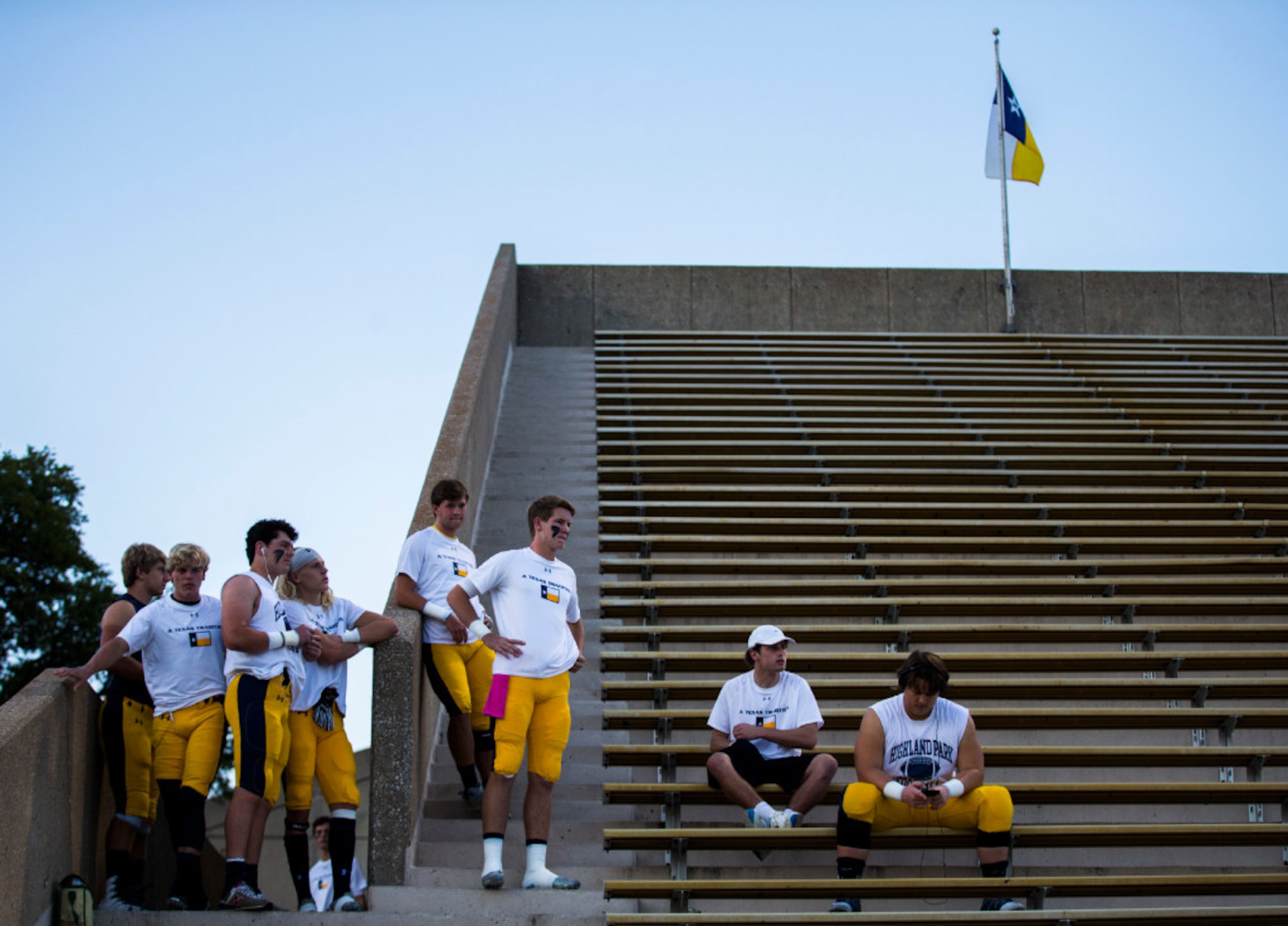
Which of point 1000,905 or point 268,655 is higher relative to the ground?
point 268,655

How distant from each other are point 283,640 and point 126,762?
72 cm

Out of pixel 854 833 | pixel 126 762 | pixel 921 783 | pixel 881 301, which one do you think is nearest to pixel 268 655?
pixel 126 762

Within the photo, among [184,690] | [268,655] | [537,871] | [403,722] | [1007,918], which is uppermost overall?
[268,655]

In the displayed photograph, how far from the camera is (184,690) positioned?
15.3ft

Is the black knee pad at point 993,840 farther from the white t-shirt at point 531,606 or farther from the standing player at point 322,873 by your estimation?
the standing player at point 322,873

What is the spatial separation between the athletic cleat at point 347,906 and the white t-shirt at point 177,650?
2.62ft

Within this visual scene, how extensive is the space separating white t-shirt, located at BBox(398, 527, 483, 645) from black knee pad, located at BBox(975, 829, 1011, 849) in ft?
6.19

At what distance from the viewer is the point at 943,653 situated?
6.11 metres

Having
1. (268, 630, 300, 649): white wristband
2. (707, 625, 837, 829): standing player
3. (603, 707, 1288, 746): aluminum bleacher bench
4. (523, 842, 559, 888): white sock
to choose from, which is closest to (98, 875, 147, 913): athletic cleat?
(268, 630, 300, 649): white wristband

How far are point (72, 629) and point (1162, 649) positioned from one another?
1632cm

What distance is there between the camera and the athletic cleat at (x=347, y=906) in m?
4.41

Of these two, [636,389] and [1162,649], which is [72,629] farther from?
[1162,649]

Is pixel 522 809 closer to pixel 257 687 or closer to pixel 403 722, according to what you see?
pixel 403 722

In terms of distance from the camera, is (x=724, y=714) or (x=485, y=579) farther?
(x=724, y=714)
